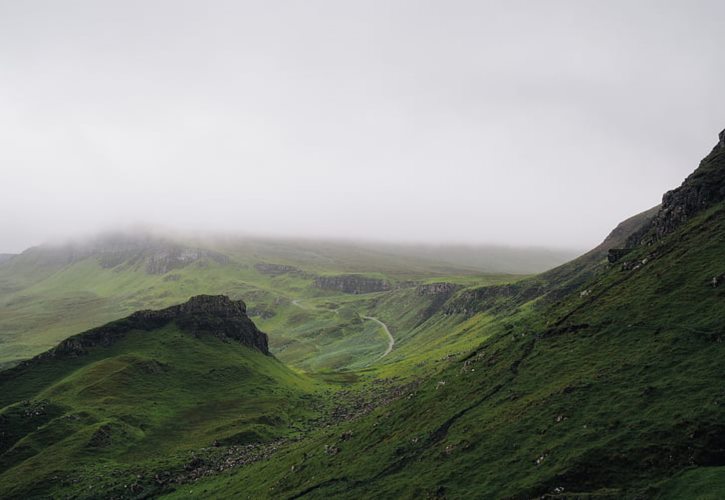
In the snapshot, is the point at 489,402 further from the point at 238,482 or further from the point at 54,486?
the point at 54,486

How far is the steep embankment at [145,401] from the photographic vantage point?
92.6 meters

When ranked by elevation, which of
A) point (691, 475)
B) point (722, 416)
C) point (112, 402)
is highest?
point (722, 416)

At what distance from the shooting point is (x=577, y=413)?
47406 millimetres

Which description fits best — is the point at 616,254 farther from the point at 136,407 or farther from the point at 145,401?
the point at 145,401

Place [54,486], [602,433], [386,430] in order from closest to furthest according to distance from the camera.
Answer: [602,433] < [386,430] < [54,486]

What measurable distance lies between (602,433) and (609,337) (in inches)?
851

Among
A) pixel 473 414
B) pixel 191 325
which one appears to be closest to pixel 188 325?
pixel 191 325

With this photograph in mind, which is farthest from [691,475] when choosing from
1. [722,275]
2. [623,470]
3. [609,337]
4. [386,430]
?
[386,430]

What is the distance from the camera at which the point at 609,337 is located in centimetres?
6034

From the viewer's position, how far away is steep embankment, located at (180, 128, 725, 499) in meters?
38.0

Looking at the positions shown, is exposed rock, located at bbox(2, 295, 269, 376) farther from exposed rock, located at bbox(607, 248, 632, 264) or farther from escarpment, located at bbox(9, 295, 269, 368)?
exposed rock, located at bbox(607, 248, 632, 264)

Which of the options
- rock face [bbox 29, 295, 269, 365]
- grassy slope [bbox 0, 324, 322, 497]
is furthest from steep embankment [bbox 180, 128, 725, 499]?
rock face [bbox 29, 295, 269, 365]

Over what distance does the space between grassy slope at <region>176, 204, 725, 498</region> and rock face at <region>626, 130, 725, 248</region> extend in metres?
7.52

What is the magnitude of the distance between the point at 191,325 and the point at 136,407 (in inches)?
2018
